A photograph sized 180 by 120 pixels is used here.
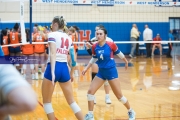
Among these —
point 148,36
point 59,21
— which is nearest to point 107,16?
point 148,36

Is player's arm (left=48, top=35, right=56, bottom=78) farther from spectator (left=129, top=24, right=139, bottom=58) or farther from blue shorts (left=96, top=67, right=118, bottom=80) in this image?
spectator (left=129, top=24, right=139, bottom=58)

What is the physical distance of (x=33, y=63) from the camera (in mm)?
11984

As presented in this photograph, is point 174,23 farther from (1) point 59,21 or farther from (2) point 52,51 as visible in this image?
(2) point 52,51

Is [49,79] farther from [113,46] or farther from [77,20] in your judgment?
[77,20]

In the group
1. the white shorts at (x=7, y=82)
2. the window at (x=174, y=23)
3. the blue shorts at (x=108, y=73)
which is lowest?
the blue shorts at (x=108, y=73)

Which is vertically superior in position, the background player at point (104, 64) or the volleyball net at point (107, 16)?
the volleyball net at point (107, 16)

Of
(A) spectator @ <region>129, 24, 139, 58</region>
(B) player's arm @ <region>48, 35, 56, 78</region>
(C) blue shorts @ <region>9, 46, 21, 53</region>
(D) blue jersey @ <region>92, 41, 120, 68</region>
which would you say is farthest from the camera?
(A) spectator @ <region>129, 24, 139, 58</region>

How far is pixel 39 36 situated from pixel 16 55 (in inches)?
41.4

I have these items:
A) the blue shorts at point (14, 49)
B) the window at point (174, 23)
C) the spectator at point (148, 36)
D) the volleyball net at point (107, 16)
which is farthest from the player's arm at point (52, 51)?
the window at point (174, 23)

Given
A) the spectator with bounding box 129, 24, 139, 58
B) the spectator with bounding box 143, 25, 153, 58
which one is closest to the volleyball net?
the spectator with bounding box 129, 24, 139, 58

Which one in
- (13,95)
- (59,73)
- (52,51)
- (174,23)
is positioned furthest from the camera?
(174,23)

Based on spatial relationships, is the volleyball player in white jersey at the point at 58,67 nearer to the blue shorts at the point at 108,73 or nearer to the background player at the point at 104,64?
the background player at the point at 104,64

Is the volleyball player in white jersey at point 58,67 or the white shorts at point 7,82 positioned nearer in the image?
the white shorts at point 7,82

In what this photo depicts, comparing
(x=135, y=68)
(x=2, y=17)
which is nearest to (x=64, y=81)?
(x=135, y=68)
